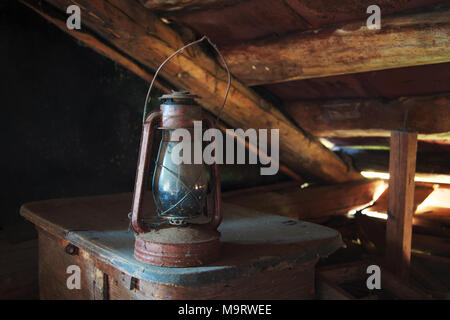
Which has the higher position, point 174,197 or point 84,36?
point 84,36

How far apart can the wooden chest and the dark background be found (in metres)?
0.61

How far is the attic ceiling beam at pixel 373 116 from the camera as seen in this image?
240 cm

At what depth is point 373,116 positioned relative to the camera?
8.77 feet

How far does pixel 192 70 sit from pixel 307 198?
1.69 metres

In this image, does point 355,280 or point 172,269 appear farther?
point 355,280

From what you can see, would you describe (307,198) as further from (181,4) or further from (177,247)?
(177,247)

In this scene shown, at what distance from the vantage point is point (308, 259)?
60.4 inches

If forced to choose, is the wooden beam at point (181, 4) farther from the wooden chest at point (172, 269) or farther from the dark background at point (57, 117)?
the wooden chest at point (172, 269)

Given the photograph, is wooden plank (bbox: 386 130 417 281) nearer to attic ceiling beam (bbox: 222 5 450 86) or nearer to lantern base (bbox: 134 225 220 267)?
attic ceiling beam (bbox: 222 5 450 86)

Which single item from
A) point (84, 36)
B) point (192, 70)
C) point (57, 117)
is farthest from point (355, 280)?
point (57, 117)

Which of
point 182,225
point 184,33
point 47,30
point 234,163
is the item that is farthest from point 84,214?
point 234,163

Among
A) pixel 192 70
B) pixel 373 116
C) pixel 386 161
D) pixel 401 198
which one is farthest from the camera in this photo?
pixel 386 161

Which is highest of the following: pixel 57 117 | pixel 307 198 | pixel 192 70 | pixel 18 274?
pixel 192 70
